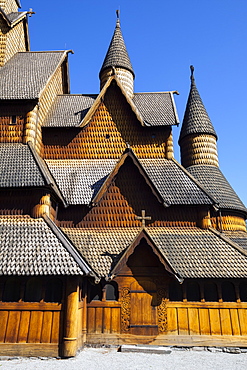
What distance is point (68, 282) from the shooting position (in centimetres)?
854

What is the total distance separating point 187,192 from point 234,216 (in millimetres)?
3374

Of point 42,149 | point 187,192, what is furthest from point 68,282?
point 42,149

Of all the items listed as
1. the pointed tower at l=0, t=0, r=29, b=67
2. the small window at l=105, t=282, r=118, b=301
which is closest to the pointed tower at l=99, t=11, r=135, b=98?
the pointed tower at l=0, t=0, r=29, b=67

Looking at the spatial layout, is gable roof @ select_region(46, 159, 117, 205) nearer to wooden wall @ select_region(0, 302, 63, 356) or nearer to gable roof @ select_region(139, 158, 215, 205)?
gable roof @ select_region(139, 158, 215, 205)

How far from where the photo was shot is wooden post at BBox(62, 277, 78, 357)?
806 cm

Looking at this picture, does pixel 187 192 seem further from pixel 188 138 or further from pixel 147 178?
pixel 188 138

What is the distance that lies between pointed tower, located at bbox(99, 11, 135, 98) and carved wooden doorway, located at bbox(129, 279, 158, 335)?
36.8ft

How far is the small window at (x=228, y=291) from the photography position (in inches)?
396

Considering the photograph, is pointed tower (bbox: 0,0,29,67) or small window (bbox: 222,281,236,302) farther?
pointed tower (bbox: 0,0,29,67)

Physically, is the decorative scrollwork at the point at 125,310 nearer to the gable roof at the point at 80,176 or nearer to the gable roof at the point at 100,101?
the gable roof at the point at 80,176

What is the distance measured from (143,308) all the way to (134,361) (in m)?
1.98

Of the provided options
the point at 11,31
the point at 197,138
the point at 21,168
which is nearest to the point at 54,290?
the point at 21,168

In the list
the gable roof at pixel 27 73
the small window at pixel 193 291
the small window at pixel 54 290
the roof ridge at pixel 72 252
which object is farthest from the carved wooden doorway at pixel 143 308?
the gable roof at pixel 27 73

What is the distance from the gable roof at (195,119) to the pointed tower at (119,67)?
3618 mm
